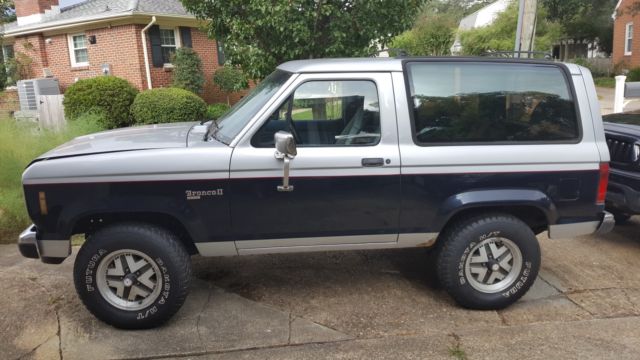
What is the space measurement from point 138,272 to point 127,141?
0.98m

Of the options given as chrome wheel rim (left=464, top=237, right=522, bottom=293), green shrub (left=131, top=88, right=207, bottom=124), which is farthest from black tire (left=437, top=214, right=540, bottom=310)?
green shrub (left=131, top=88, right=207, bottom=124)

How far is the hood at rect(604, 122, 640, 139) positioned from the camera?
17.4 ft

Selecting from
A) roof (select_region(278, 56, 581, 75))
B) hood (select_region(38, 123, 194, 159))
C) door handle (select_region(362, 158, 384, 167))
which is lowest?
door handle (select_region(362, 158, 384, 167))

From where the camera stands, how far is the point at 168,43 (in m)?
18.0

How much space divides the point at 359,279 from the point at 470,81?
1.97m

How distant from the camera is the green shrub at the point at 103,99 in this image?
42.5ft

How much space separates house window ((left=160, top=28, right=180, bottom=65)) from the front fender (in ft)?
50.5

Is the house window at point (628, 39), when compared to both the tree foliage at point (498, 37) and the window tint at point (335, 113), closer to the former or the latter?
the tree foliage at point (498, 37)

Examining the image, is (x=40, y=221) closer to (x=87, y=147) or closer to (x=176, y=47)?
(x=87, y=147)

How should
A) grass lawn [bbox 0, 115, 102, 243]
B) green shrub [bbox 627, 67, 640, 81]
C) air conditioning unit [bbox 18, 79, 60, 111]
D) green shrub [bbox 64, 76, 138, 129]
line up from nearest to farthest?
grass lawn [bbox 0, 115, 102, 243], green shrub [bbox 64, 76, 138, 129], air conditioning unit [bbox 18, 79, 60, 111], green shrub [bbox 627, 67, 640, 81]

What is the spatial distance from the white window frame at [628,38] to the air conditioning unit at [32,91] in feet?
94.5

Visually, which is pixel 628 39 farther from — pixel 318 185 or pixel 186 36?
pixel 318 185

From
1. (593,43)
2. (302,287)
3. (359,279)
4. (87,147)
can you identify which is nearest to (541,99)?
(359,279)

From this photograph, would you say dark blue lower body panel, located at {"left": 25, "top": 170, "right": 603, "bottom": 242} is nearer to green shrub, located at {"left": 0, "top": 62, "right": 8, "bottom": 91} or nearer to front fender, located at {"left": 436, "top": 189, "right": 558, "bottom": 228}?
front fender, located at {"left": 436, "top": 189, "right": 558, "bottom": 228}
